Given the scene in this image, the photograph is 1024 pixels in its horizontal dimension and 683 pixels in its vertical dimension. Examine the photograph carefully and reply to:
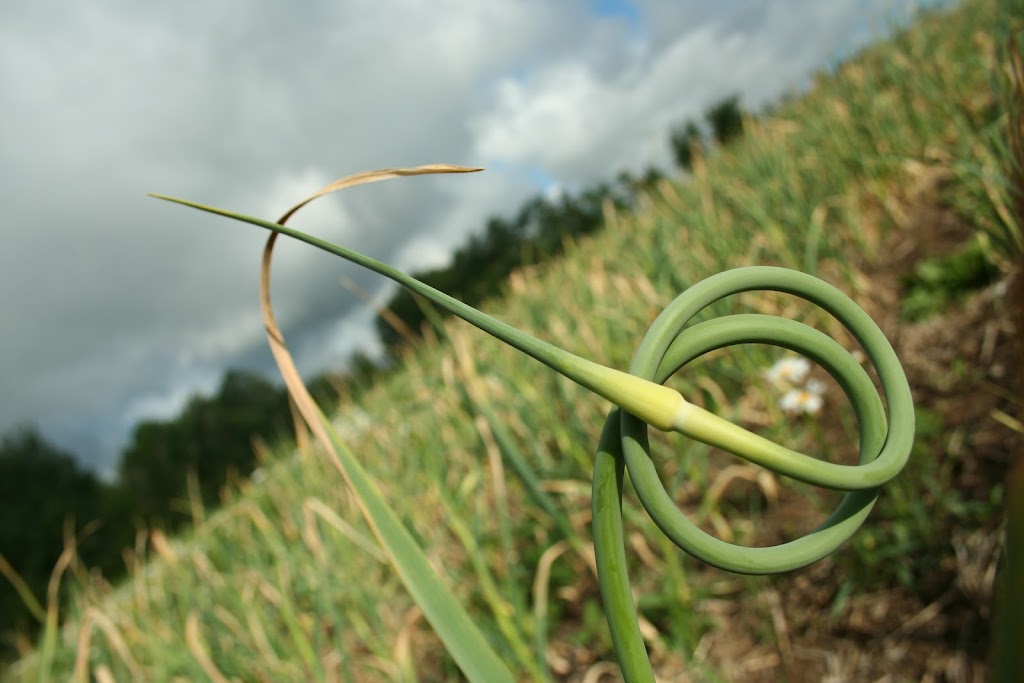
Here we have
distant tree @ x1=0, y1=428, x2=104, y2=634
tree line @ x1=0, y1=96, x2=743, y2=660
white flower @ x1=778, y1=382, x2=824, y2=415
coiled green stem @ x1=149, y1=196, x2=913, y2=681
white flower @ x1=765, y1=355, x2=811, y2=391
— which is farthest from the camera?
distant tree @ x1=0, y1=428, x2=104, y2=634

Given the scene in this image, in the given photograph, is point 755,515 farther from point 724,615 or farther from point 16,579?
point 16,579

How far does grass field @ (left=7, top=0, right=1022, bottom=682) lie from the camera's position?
1.38 m

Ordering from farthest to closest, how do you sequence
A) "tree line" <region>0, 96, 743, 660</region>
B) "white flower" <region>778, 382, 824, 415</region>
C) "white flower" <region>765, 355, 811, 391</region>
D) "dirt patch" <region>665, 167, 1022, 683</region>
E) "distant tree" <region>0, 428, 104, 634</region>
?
"distant tree" <region>0, 428, 104, 634</region>, "tree line" <region>0, 96, 743, 660</region>, "white flower" <region>765, 355, 811, 391</region>, "white flower" <region>778, 382, 824, 415</region>, "dirt patch" <region>665, 167, 1022, 683</region>

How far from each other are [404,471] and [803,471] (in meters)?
2.59

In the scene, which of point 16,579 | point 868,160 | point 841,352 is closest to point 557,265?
point 868,160

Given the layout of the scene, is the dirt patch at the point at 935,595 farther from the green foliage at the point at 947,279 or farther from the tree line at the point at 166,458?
the tree line at the point at 166,458

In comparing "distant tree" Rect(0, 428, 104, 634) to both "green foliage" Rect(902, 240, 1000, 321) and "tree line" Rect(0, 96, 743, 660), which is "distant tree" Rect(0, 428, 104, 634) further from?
"green foliage" Rect(902, 240, 1000, 321)

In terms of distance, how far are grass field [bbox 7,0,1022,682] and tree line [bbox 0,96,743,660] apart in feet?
7.84

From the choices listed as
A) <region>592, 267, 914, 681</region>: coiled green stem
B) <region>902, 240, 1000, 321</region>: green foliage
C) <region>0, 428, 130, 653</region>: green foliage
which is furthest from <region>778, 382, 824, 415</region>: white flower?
<region>0, 428, 130, 653</region>: green foliage

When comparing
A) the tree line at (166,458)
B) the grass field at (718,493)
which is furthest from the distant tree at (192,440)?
the grass field at (718,493)

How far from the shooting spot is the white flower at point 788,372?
6.22ft

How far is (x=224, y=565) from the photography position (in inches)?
124

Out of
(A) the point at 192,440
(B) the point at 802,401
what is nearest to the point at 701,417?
(B) the point at 802,401

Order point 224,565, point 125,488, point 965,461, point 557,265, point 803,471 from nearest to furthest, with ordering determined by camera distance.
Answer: point 803,471
point 965,461
point 224,565
point 557,265
point 125,488
